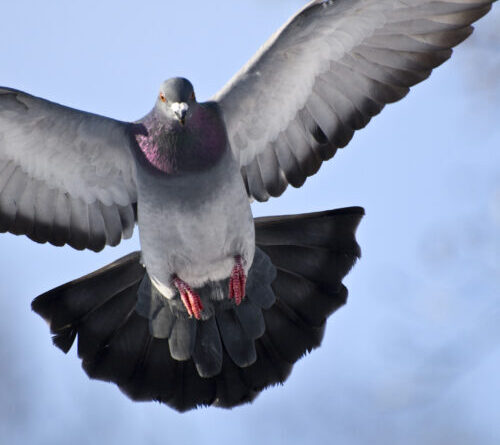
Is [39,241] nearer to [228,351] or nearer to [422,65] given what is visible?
[228,351]

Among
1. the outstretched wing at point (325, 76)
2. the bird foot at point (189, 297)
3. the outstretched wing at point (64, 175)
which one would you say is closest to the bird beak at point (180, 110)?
the outstretched wing at point (325, 76)

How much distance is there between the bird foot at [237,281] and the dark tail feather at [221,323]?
20.7 inches

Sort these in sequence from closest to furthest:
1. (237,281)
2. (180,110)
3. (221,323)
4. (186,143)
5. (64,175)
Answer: (180,110) → (186,143) → (237,281) → (64,175) → (221,323)

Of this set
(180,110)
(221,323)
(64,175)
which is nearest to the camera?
(180,110)

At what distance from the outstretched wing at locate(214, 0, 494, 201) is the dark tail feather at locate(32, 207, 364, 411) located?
0.63 m

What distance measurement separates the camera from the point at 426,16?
436 inches

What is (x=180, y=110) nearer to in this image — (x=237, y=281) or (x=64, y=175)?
(x=64, y=175)

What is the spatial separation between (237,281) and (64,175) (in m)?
1.83

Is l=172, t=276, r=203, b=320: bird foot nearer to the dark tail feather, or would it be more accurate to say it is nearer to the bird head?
the dark tail feather

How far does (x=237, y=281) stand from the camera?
1127 cm

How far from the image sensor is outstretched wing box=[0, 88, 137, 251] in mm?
10930

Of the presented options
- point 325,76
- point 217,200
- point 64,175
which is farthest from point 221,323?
point 325,76

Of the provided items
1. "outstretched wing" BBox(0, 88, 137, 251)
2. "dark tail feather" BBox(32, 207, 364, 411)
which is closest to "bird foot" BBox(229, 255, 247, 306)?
"dark tail feather" BBox(32, 207, 364, 411)

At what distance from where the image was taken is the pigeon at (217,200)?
10.8m
